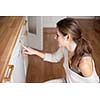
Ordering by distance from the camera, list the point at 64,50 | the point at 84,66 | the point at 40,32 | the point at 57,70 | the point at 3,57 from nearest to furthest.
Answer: the point at 3,57 < the point at 84,66 < the point at 64,50 < the point at 57,70 < the point at 40,32

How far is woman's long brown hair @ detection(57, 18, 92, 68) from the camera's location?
2.42 feet

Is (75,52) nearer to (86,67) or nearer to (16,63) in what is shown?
(86,67)

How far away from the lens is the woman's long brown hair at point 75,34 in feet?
2.42

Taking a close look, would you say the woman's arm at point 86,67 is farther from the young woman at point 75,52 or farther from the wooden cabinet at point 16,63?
the wooden cabinet at point 16,63

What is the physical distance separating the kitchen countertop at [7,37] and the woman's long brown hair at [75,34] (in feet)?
0.64

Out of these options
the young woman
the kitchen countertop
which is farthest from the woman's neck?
the kitchen countertop

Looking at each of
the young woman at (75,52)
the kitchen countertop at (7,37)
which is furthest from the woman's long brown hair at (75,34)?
the kitchen countertop at (7,37)

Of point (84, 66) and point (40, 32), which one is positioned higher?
point (40, 32)

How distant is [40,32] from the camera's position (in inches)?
75.4
